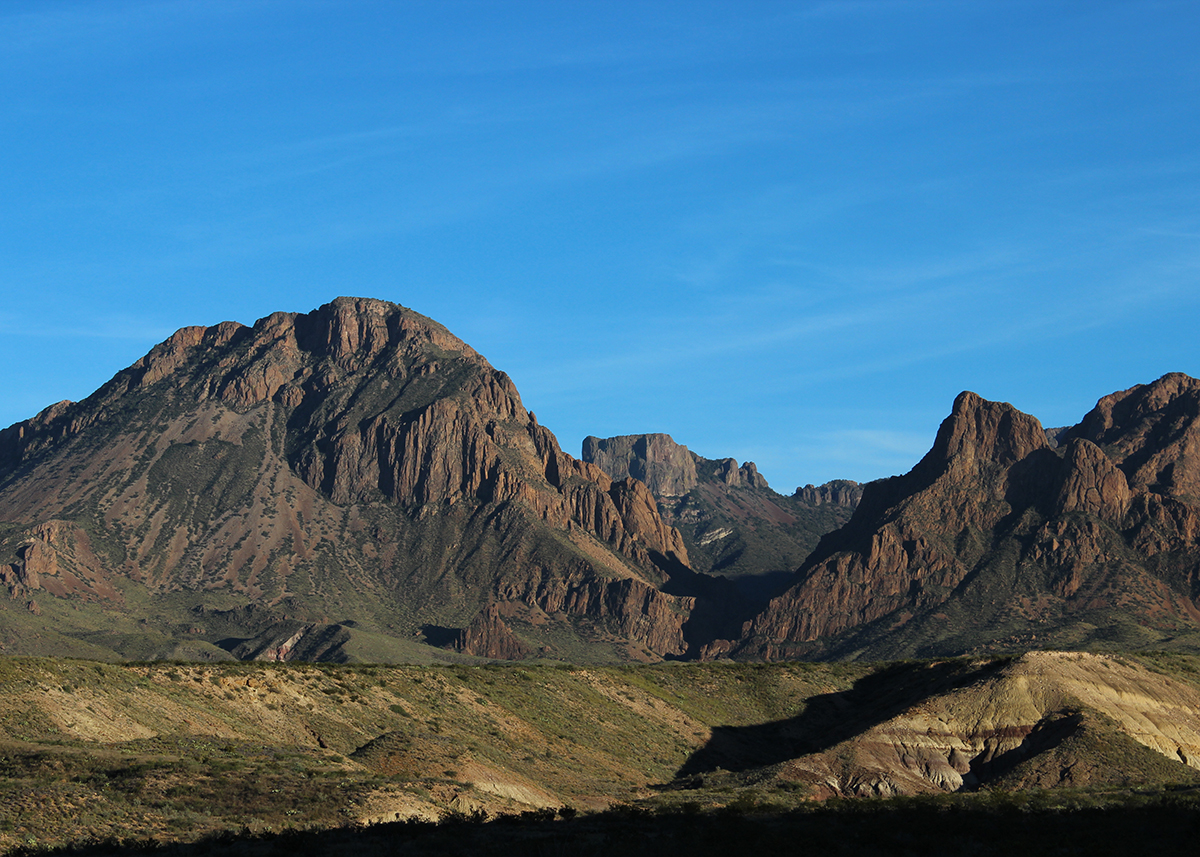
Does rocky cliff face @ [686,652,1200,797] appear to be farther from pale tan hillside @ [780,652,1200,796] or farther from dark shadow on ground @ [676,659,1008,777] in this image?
dark shadow on ground @ [676,659,1008,777]

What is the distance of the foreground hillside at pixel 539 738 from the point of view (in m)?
59.6

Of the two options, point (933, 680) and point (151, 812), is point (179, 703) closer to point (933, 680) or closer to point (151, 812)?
point (151, 812)

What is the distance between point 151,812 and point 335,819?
754 cm

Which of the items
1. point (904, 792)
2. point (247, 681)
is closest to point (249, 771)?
point (247, 681)

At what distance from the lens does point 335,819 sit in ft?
187

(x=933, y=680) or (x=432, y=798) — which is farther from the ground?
(x=933, y=680)

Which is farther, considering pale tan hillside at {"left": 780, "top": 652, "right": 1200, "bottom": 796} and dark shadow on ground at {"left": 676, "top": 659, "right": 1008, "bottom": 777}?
dark shadow on ground at {"left": 676, "top": 659, "right": 1008, "bottom": 777}

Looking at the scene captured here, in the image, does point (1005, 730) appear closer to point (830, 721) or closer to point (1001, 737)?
point (1001, 737)

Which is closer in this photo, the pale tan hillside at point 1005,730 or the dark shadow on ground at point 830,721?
the pale tan hillside at point 1005,730

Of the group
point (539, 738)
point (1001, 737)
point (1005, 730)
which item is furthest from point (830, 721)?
point (539, 738)

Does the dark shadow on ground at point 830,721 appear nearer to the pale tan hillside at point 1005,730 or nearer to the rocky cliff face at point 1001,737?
the rocky cliff face at point 1001,737

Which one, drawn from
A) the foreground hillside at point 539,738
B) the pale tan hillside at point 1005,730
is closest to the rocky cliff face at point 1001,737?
the pale tan hillside at point 1005,730

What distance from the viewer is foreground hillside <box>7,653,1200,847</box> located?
196ft

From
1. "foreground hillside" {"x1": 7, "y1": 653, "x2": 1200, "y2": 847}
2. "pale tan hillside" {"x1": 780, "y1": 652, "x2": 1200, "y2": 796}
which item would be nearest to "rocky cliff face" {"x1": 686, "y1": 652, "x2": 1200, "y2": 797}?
"pale tan hillside" {"x1": 780, "y1": 652, "x2": 1200, "y2": 796}
